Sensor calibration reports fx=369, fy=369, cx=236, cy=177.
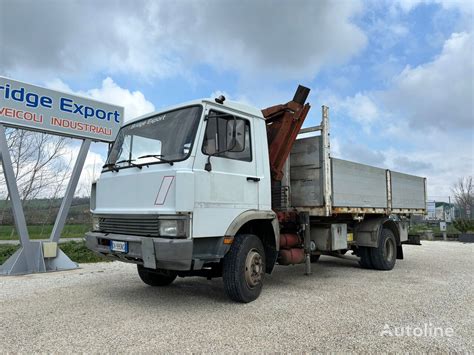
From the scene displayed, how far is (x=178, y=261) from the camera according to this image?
424cm

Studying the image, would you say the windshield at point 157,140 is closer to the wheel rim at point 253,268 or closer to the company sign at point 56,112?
the wheel rim at point 253,268

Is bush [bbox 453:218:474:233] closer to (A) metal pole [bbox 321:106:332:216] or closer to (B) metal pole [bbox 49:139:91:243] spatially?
(A) metal pole [bbox 321:106:332:216]

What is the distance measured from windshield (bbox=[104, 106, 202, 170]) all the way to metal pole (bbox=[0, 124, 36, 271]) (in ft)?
11.1

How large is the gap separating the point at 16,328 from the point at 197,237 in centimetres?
226

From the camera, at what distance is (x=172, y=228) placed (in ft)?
14.3

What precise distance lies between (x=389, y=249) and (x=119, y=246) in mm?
6401

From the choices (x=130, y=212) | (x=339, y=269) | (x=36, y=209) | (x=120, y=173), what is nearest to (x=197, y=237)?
(x=130, y=212)

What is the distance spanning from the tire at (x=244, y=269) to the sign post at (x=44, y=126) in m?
5.12

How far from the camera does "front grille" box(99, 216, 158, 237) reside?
4.52 metres

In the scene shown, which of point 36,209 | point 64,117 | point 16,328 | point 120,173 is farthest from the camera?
point 36,209

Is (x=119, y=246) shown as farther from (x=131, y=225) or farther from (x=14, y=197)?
(x=14, y=197)

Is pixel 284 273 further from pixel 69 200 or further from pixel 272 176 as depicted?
pixel 69 200

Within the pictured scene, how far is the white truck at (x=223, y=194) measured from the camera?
445 centimetres

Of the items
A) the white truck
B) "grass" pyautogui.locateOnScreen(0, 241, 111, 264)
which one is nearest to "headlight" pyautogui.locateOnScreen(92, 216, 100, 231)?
the white truck
